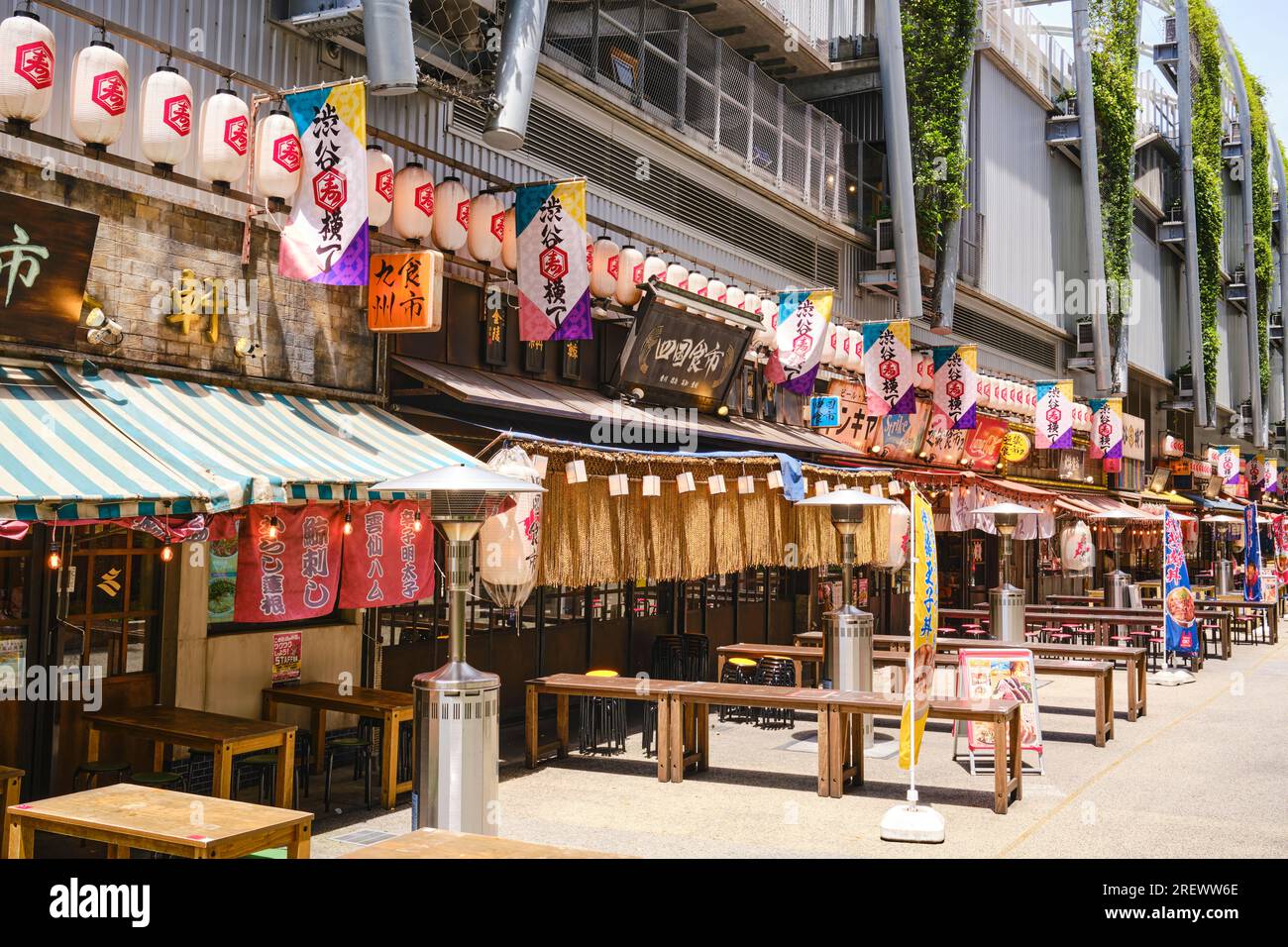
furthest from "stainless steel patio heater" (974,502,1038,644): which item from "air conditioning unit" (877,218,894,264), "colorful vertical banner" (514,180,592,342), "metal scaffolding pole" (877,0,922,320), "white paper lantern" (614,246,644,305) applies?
"colorful vertical banner" (514,180,592,342)

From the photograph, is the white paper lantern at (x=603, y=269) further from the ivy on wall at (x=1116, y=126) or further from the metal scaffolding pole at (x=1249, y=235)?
the metal scaffolding pole at (x=1249, y=235)

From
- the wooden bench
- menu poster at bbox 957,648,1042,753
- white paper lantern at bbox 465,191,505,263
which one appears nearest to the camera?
the wooden bench

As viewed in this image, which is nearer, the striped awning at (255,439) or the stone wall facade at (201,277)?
the striped awning at (255,439)

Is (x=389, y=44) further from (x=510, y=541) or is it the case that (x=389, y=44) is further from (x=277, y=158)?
(x=510, y=541)

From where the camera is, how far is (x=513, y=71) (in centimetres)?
1298

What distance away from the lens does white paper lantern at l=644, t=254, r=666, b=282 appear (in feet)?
50.9

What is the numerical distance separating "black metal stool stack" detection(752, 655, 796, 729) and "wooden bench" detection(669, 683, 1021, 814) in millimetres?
3300

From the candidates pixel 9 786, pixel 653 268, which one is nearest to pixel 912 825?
pixel 9 786

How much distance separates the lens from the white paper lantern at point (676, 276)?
15.9 metres

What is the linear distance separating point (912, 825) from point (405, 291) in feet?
23.0

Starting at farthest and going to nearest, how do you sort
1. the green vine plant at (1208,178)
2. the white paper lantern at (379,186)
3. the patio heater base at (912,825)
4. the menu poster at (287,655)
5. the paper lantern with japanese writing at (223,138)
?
1. the green vine plant at (1208,178)
2. the menu poster at (287,655)
3. the white paper lantern at (379,186)
4. the paper lantern with japanese writing at (223,138)
5. the patio heater base at (912,825)

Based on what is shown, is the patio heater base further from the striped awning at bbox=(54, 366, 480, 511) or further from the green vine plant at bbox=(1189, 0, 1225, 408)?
the green vine plant at bbox=(1189, 0, 1225, 408)

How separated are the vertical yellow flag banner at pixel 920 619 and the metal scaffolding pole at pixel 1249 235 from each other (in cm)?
4798

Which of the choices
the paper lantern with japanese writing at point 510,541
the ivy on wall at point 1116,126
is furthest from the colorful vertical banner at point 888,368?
the ivy on wall at point 1116,126
